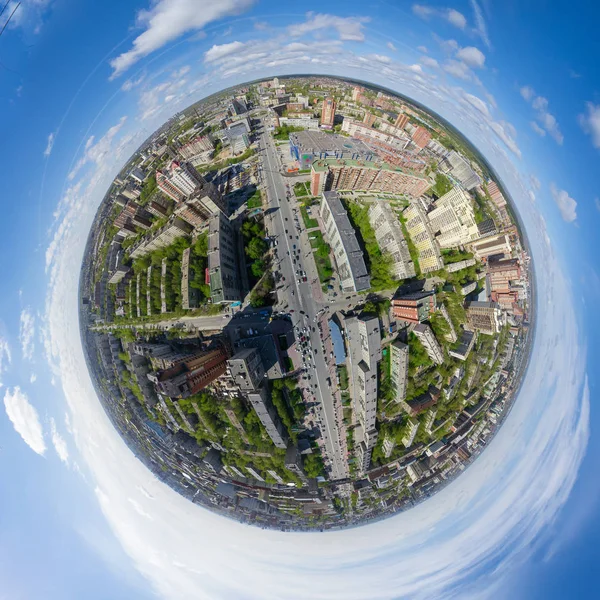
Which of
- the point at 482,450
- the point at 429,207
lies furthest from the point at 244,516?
the point at 429,207

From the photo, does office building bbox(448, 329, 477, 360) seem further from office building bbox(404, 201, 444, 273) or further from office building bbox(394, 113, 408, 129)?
office building bbox(394, 113, 408, 129)

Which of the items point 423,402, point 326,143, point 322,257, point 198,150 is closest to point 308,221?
point 322,257

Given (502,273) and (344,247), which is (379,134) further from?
(502,273)

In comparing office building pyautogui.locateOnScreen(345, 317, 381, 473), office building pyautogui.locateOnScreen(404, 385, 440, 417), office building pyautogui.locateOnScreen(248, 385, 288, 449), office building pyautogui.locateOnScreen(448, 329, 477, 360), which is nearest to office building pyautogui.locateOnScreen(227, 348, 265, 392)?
office building pyautogui.locateOnScreen(248, 385, 288, 449)

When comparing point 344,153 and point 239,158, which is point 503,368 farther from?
point 239,158

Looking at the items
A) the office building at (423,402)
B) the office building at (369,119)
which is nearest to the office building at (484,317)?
the office building at (423,402)

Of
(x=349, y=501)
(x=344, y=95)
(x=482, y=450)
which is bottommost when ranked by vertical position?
(x=349, y=501)
